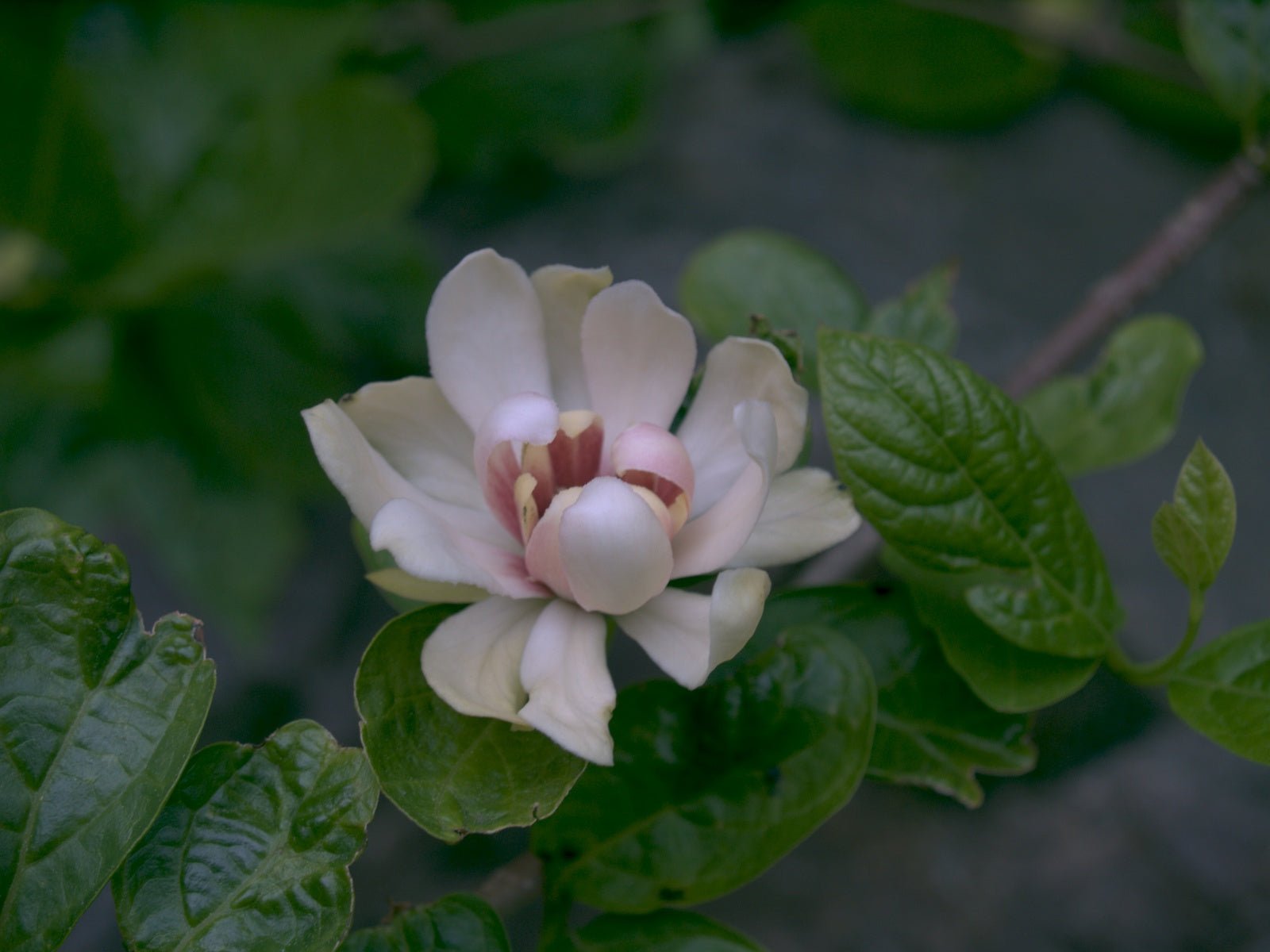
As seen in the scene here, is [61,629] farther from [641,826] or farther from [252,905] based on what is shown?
[641,826]

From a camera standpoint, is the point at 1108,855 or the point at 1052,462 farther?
the point at 1108,855

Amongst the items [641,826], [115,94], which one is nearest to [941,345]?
[641,826]

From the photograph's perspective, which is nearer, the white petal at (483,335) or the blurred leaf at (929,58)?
the white petal at (483,335)

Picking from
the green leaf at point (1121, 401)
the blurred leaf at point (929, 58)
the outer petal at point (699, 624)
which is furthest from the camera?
the blurred leaf at point (929, 58)

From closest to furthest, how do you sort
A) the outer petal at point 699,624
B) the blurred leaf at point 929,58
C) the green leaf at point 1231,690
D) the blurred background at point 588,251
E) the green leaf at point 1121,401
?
the outer petal at point 699,624 → the green leaf at point 1231,690 → the green leaf at point 1121,401 → the blurred background at point 588,251 → the blurred leaf at point 929,58

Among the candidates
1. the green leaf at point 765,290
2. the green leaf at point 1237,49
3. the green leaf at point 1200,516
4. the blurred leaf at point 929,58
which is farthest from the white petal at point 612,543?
the blurred leaf at point 929,58

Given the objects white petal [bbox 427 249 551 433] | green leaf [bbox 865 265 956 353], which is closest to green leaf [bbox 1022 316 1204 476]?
green leaf [bbox 865 265 956 353]

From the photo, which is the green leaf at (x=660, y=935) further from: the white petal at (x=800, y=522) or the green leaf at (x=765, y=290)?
the green leaf at (x=765, y=290)

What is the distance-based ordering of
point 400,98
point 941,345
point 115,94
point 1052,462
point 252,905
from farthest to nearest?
point 115,94 < point 400,98 < point 941,345 < point 1052,462 < point 252,905
